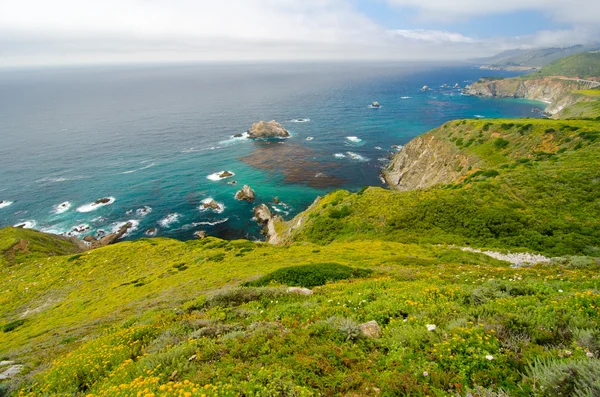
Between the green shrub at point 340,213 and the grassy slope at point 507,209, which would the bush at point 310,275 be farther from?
the green shrub at point 340,213

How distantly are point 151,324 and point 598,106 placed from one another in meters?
134

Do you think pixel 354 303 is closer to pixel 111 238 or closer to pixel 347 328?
pixel 347 328

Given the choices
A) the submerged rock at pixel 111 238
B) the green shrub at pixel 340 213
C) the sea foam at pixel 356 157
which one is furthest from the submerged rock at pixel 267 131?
the green shrub at pixel 340 213

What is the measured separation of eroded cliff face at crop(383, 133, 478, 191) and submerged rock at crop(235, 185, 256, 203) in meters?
43.6

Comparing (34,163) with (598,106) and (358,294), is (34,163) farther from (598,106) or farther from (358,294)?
(598,106)

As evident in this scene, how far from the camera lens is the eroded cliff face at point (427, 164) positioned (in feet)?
220

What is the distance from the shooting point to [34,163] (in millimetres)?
110188

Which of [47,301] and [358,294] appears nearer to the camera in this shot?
[358,294]

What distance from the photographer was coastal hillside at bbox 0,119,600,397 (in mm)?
7668

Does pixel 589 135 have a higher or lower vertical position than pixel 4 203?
higher

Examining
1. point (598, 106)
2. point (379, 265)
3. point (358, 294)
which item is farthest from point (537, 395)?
point (598, 106)

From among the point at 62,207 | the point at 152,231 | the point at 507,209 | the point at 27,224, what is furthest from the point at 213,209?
the point at 507,209

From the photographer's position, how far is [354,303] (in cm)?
1323

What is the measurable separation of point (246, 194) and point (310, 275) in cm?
6263
